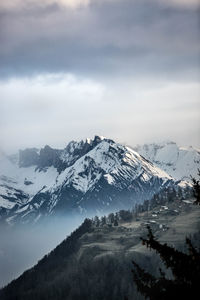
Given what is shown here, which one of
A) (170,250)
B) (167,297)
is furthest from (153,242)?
(167,297)

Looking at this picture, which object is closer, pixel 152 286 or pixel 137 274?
pixel 152 286

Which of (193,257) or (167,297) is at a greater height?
(193,257)

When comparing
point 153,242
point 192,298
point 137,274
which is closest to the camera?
point 192,298

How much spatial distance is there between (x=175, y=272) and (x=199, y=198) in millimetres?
4282

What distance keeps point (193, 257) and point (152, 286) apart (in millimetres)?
2975

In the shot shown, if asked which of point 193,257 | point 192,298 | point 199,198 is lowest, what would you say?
point 192,298

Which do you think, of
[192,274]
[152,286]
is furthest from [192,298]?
[152,286]

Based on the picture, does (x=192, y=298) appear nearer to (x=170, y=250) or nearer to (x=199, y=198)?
(x=170, y=250)

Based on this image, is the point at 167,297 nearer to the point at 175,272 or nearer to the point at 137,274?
the point at 175,272

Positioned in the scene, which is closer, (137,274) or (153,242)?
(153,242)

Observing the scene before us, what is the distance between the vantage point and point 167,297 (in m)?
26.9

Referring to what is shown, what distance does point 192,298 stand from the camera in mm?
26375

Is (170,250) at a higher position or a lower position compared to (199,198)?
lower

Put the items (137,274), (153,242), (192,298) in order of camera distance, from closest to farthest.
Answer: (192,298) < (153,242) < (137,274)
